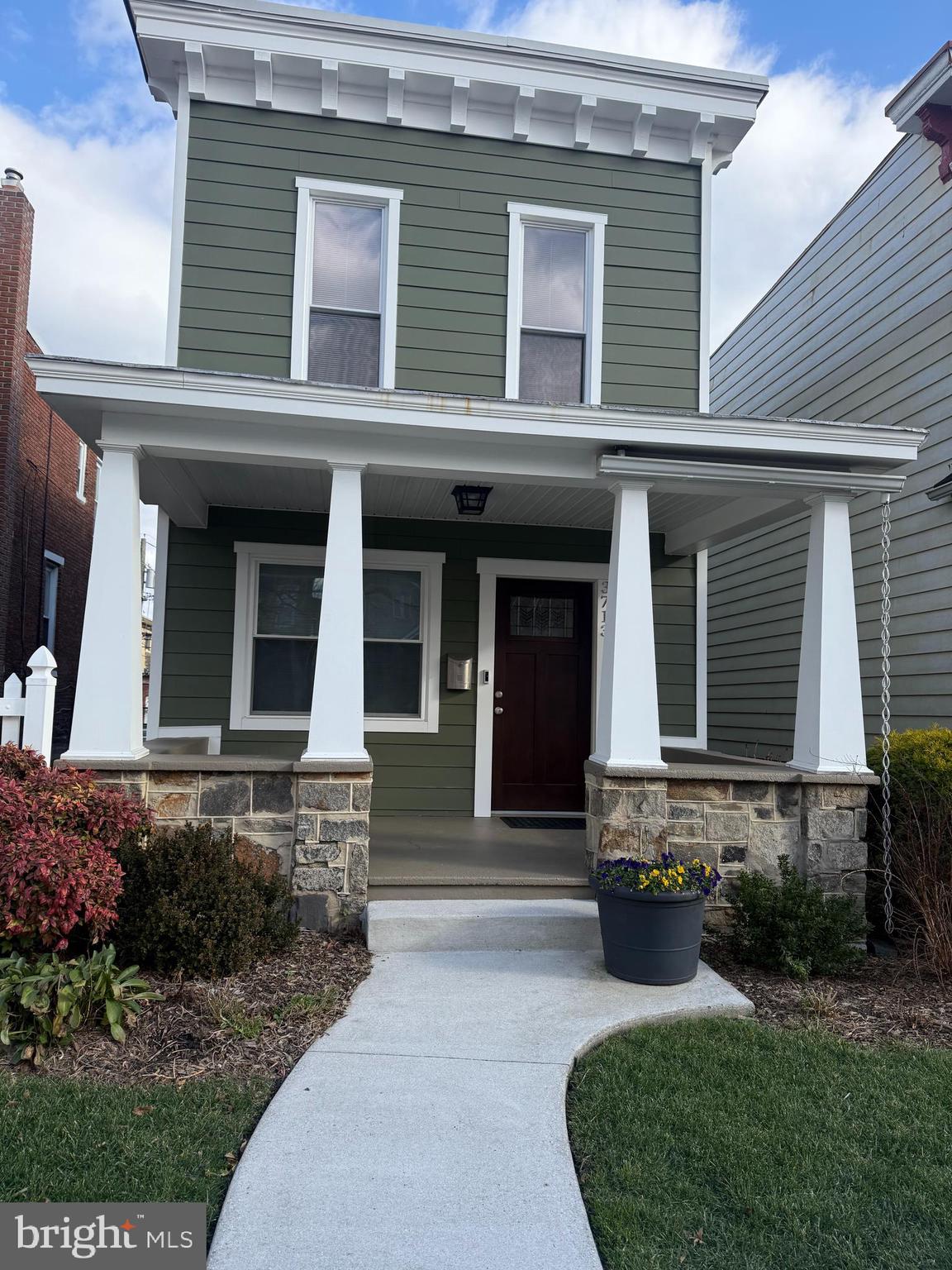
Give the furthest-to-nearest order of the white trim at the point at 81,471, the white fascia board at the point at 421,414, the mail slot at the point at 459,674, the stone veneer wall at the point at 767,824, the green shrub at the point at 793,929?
the white trim at the point at 81,471
the mail slot at the point at 459,674
the stone veneer wall at the point at 767,824
the white fascia board at the point at 421,414
the green shrub at the point at 793,929

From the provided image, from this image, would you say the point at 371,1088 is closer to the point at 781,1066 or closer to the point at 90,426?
the point at 781,1066

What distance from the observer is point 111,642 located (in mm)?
4859

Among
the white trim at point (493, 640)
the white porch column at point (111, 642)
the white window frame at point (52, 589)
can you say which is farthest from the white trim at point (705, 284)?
the white window frame at point (52, 589)

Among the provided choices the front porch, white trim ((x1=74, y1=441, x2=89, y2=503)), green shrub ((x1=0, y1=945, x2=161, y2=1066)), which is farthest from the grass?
white trim ((x1=74, y1=441, x2=89, y2=503))

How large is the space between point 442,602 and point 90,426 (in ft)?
10.0

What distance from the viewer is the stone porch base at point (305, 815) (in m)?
4.89

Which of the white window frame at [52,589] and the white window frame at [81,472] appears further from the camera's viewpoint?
the white window frame at [81,472]

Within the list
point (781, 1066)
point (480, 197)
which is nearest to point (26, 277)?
point (480, 197)

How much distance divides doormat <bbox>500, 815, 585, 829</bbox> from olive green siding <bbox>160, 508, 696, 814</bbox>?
0.41 meters

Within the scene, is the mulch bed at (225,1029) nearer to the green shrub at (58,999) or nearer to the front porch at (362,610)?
the green shrub at (58,999)

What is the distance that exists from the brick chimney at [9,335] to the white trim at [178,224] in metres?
4.54

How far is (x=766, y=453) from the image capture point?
5336 millimetres

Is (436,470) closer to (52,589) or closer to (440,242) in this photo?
(440,242)

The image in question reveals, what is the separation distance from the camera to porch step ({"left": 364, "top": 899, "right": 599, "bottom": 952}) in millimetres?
4797
